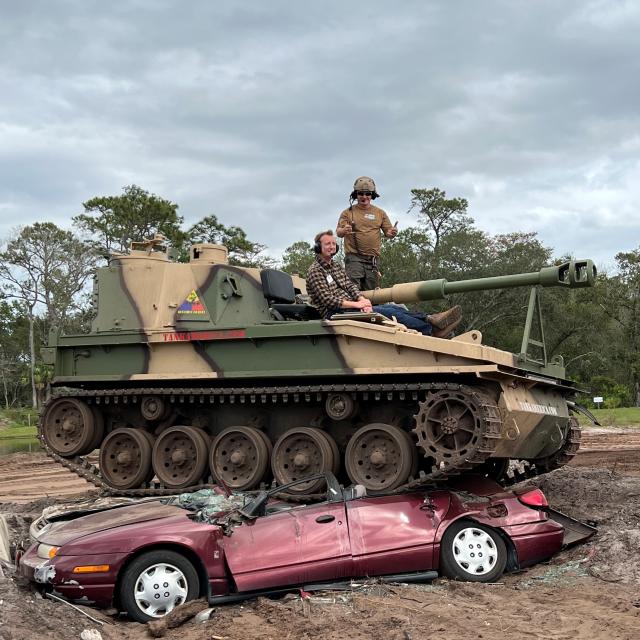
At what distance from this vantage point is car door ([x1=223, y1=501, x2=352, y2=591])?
725 centimetres

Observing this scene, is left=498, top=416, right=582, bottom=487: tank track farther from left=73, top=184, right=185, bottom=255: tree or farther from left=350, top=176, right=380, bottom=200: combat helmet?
left=73, top=184, right=185, bottom=255: tree

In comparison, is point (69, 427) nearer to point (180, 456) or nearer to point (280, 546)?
point (180, 456)

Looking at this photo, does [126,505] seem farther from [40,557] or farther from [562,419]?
[562,419]

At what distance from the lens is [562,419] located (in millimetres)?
10641

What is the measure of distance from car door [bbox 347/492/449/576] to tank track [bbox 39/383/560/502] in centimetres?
101

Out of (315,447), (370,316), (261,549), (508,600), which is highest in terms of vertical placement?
(370,316)

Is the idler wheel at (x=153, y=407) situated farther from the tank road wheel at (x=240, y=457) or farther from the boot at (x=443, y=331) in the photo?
the boot at (x=443, y=331)

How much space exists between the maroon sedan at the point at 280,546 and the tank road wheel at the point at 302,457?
181 centimetres

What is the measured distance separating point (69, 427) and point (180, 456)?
5.85 feet

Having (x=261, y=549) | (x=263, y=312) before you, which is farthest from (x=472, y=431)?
(x=263, y=312)

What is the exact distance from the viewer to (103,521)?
25.3 ft

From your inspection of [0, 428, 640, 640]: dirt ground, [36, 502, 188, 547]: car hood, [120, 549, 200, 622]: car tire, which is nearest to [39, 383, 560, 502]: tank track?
[0, 428, 640, 640]: dirt ground

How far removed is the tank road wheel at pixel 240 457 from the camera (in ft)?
34.2

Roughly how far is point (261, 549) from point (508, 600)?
210 centimetres
